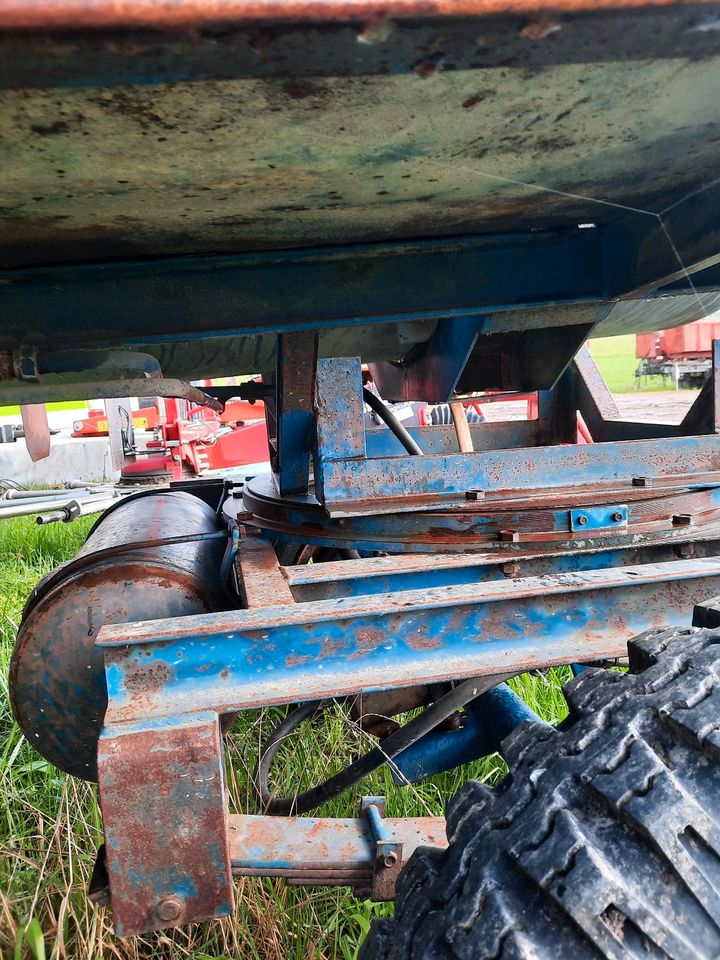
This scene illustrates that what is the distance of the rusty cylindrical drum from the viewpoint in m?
1.73

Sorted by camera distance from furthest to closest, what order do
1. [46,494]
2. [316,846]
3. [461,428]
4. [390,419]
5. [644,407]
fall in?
[644,407] → [46,494] → [461,428] → [390,419] → [316,846]

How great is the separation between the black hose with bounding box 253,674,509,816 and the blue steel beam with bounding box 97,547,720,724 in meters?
0.36

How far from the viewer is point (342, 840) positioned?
1447 millimetres

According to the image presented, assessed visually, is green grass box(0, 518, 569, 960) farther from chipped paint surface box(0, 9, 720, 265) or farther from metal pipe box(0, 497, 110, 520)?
metal pipe box(0, 497, 110, 520)

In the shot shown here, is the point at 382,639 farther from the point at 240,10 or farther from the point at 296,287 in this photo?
the point at 240,10

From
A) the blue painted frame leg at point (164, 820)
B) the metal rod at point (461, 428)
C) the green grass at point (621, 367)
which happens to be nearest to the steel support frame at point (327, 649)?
the blue painted frame leg at point (164, 820)

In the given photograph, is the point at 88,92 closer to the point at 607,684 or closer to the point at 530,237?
the point at 607,684

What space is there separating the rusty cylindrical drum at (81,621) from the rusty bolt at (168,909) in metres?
0.71

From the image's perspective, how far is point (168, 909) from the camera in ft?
3.63

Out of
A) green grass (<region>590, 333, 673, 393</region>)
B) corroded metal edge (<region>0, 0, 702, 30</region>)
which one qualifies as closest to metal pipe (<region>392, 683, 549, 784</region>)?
corroded metal edge (<region>0, 0, 702, 30</region>)

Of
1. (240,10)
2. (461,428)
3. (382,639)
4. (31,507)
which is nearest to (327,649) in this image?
(382,639)

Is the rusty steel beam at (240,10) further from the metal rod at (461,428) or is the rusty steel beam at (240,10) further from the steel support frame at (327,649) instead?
the metal rod at (461,428)

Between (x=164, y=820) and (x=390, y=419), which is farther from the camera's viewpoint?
(x=390, y=419)

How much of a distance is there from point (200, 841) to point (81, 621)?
0.77 m
